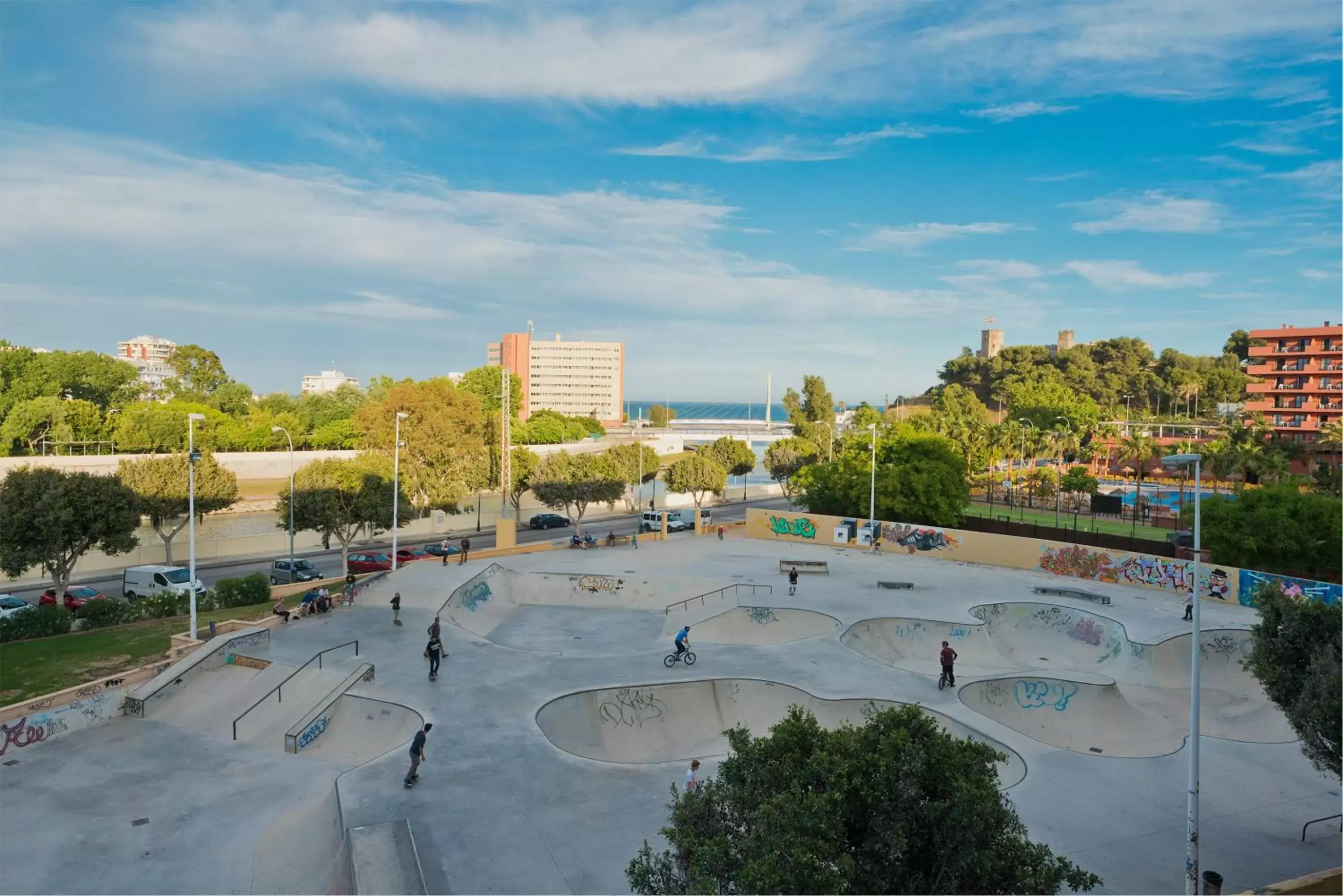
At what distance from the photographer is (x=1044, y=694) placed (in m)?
21.4

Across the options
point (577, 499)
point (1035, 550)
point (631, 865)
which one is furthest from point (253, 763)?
point (577, 499)

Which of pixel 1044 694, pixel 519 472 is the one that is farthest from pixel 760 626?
pixel 519 472

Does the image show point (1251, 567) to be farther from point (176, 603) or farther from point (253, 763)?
point (176, 603)

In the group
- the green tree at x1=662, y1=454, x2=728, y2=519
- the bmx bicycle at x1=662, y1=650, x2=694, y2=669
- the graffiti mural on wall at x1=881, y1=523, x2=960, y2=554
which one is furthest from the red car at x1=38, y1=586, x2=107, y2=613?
the green tree at x1=662, y1=454, x2=728, y2=519

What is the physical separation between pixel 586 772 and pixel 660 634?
12.3 metres

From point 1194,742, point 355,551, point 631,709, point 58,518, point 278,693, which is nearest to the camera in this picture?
point 1194,742

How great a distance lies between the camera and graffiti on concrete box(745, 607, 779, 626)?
2903 cm

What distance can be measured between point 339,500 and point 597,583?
51.5 ft

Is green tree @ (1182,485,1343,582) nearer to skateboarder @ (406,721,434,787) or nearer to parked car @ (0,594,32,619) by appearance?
skateboarder @ (406,721,434,787)

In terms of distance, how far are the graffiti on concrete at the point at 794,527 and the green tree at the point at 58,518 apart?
32.4m

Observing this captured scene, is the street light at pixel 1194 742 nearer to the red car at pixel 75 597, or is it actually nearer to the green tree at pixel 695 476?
the red car at pixel 75 597

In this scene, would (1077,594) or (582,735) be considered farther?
(1077,594)

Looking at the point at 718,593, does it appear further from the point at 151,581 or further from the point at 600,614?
the point at 151,581

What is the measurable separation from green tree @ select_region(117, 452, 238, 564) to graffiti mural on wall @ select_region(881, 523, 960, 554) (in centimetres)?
3566
